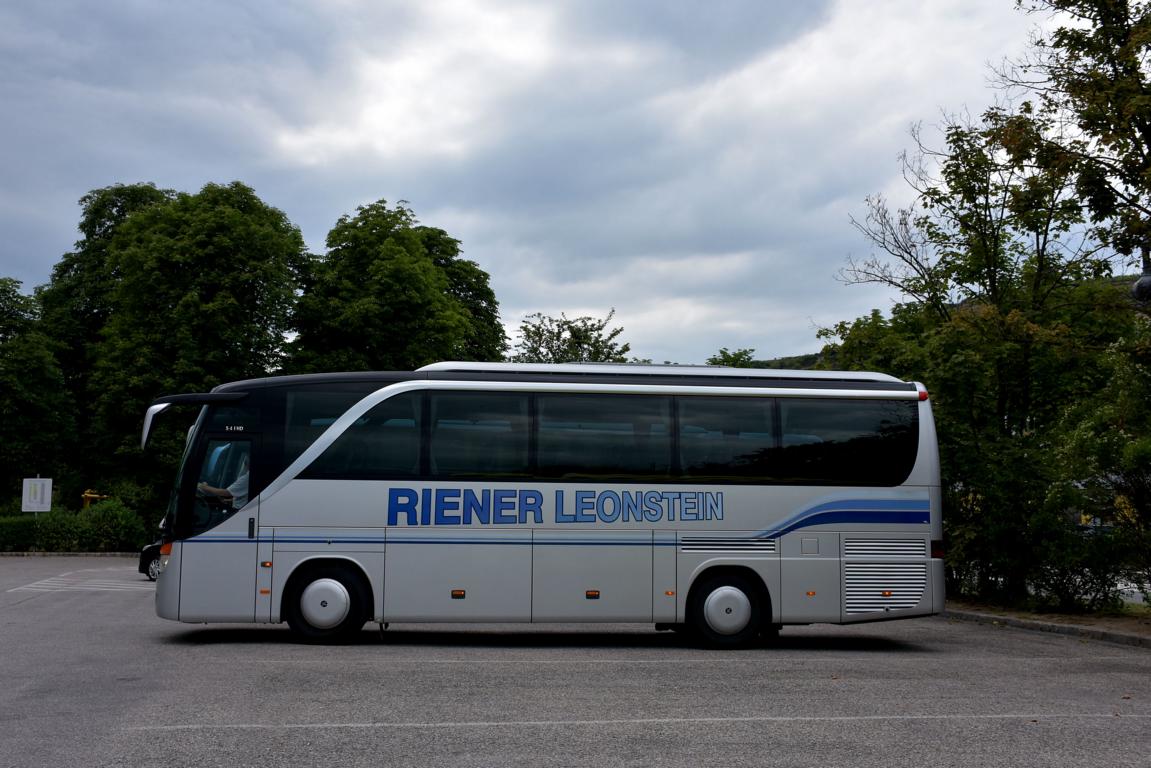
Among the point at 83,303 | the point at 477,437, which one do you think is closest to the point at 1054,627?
the point at 477,437

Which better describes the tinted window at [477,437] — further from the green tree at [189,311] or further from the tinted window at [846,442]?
the green tree at [189,311]

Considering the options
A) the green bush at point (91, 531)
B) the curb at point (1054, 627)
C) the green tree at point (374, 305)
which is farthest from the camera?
the green tree at point (374, 305)

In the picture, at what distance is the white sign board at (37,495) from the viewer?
3922cm

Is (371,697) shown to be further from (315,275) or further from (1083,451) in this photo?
(315,275)

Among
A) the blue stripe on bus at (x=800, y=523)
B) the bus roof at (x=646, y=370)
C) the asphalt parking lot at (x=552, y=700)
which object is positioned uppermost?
the bus roof at (x=646, y=370)

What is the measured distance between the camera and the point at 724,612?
14.4 metres

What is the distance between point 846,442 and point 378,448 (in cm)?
608

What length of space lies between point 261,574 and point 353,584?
1124 millimetres

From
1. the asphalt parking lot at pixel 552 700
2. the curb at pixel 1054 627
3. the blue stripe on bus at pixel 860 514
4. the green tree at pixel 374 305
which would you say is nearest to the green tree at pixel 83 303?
the green tree at pixel 374 305

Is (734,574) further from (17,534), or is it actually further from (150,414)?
(17,534)

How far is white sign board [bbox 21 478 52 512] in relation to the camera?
39219 mm

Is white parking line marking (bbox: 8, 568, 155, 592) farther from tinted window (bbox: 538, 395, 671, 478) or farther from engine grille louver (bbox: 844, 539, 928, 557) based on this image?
engine grille louver (bbox: 844, 539, 928, 557)

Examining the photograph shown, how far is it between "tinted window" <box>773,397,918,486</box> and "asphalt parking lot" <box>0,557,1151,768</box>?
2.26 metres

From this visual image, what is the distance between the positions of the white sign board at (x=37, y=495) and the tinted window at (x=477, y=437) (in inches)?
1188
